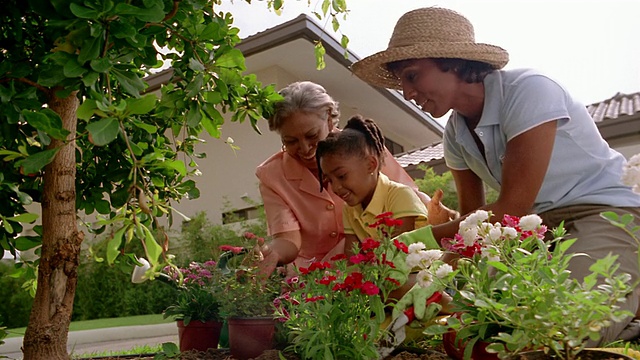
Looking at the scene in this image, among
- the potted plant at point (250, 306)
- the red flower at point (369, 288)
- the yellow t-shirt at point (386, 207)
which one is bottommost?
the potted plant at point (250, 306)

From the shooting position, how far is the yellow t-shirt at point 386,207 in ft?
9.18

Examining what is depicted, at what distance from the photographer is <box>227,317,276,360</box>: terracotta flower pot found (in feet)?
7.50

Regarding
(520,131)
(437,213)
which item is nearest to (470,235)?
(520,131)

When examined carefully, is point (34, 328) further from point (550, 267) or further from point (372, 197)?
point (372, 197)

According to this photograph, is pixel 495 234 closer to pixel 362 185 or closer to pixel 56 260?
pixel 56 260

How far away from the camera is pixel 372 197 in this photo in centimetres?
293

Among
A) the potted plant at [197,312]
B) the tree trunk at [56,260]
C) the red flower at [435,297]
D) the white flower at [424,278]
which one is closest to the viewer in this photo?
the white flower at [424,278]

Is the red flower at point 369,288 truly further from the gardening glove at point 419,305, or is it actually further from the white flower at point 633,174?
the white flower at point 633,174

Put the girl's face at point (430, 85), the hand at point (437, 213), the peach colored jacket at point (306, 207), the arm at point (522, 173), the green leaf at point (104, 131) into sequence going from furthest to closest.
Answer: the peach colored jacket at point (306, 207)
the hand at point (437, 213)
the girl's face at point (430, 85)
the arm at point (522, 173)
the green leaf at point (104, 131)

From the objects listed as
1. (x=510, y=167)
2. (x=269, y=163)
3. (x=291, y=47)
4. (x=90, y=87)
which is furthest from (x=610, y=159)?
(x=291, y=47)

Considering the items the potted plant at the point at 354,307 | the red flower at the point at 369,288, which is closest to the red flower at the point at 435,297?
the potted plant at the point at 354,307

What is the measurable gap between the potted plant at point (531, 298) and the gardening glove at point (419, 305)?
260 mm

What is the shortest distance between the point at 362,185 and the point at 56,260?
1.56 m

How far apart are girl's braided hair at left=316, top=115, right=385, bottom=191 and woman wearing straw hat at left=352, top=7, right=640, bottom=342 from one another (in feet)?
1.40
